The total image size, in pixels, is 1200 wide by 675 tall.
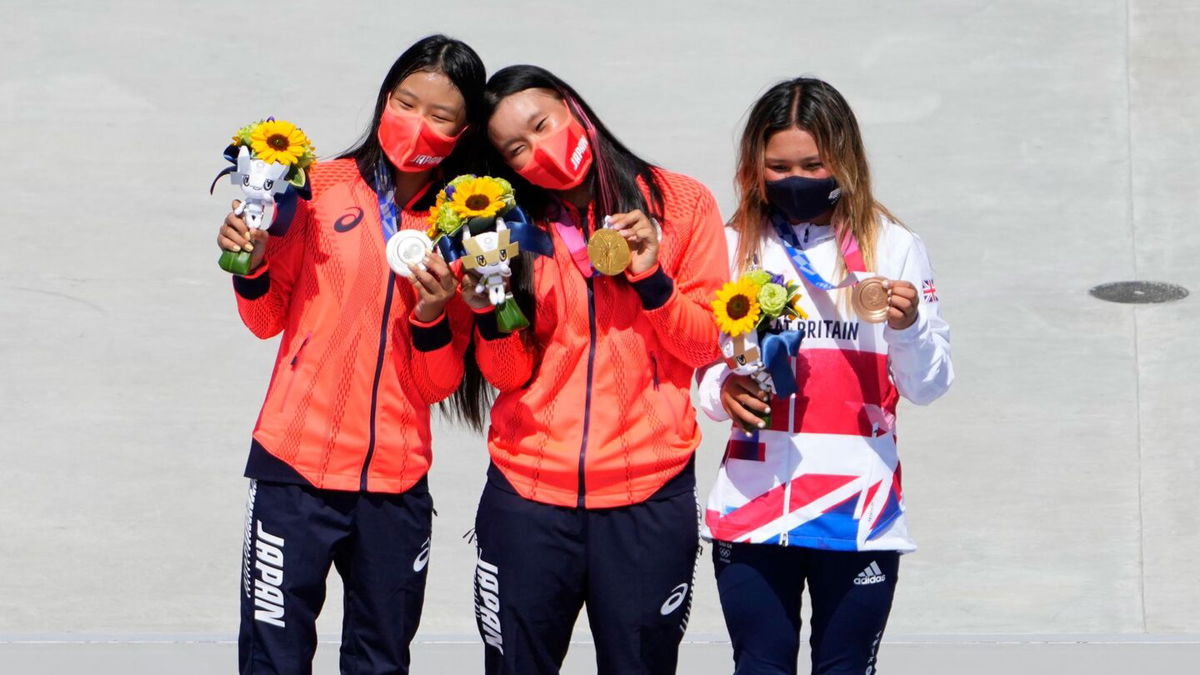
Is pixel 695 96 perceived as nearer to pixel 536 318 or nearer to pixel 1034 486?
pixel 1034 486

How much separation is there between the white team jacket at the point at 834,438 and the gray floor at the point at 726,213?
54.0 inches

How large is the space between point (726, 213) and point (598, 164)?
475 cm

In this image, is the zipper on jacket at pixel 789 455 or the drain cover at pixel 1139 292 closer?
the zipper on jacket at pixel 789 455

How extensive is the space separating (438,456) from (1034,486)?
7.18 ft

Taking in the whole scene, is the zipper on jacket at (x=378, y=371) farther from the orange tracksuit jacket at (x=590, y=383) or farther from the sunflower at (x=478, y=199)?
the sunflower at (x=478, y=199)

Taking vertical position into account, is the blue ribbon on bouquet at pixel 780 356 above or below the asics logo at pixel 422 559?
above

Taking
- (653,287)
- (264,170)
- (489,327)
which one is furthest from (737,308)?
(264,170)

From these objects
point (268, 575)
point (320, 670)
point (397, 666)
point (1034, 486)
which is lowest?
point (1034, 486)

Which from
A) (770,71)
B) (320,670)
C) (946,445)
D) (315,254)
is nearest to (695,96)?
(770,71)

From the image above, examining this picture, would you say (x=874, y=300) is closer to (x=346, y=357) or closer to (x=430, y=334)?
(x=430, y=334)

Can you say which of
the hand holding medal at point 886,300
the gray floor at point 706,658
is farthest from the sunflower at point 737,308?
the gray floor at point 706,658

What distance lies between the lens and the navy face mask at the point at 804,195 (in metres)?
3.86

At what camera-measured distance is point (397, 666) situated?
13.4 ft

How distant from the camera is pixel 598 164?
12.8 feet
